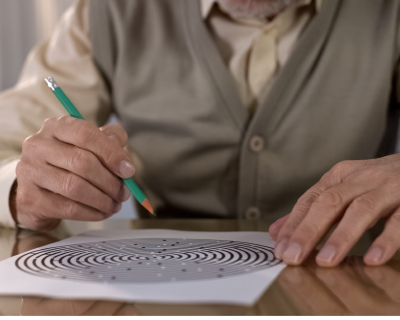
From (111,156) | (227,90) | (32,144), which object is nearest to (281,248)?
(111,156)

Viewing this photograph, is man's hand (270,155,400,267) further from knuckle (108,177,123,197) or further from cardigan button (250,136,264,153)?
cardigan button (250,136,264,153)

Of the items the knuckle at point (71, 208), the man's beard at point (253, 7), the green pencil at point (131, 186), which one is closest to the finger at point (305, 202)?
the green pencil at point (131, 186)

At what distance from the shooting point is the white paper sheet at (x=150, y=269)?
0.94 feet

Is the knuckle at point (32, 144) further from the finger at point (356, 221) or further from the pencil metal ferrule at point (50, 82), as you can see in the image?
the finger at point (356, 221)

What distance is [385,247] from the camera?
361 mm

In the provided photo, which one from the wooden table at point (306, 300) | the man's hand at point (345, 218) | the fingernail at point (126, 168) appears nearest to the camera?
the wooden table at point (306, 300)

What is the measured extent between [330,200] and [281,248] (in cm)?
7

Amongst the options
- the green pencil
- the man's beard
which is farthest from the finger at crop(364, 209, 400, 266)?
the man's beard

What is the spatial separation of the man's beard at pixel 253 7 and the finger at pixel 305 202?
45 centimetres

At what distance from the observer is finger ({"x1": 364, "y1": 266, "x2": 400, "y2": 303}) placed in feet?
0.96

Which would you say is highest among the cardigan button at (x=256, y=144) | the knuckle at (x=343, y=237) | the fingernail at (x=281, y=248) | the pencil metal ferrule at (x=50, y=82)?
the pencil metal ferrule at (x=50, y=82)

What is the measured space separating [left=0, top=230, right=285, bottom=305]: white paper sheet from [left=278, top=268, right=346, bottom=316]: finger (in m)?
0.01

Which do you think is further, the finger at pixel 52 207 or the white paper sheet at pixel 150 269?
the finger at pixel 52 207

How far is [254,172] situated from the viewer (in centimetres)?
77
